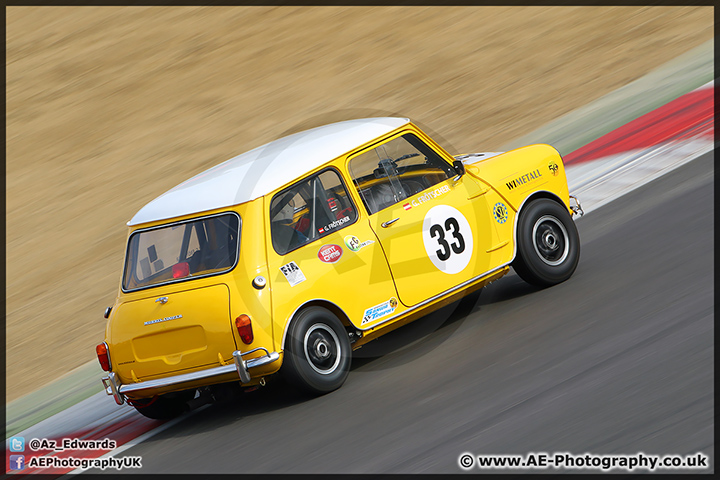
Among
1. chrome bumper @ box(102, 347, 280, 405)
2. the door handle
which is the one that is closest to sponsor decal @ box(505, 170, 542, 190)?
the door handle

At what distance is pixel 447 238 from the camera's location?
695cm

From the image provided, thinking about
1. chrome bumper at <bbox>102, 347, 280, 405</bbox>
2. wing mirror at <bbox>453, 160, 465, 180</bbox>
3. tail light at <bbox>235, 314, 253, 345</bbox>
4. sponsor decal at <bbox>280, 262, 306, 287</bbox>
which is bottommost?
chrome bumper at <bbox>102, 347, 280, 405</bbox>

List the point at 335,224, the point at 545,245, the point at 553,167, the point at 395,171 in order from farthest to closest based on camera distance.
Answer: the point at 553,167
the point at 545,245
the point at 395,171
the point at 335,224

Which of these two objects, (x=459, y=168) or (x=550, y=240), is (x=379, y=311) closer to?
(x=459, y=168)

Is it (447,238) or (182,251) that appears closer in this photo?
(182,251)

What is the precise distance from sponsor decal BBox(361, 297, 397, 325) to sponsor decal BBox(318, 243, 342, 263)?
1.60 feet

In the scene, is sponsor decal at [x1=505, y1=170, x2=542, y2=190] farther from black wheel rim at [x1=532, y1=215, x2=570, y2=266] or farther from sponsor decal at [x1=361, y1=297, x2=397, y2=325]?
sponsor decal at [x1=361, y1=297, x2=397, y2=325]

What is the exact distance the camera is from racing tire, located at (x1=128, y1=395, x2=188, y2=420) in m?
6.63

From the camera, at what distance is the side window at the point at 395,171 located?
6941 millimetres

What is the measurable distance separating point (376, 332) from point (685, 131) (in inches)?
232

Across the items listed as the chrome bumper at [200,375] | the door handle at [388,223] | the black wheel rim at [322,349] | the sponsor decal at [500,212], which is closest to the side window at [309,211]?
the door handle at [388,223]

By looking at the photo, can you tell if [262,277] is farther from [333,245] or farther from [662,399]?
[662,399]

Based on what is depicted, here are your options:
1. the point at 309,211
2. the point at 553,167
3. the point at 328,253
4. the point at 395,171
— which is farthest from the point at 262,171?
the point at 553,167

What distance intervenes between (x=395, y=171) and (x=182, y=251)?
6.36ft
